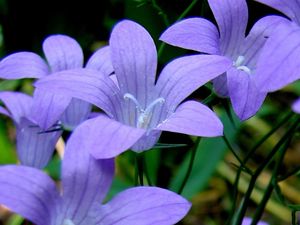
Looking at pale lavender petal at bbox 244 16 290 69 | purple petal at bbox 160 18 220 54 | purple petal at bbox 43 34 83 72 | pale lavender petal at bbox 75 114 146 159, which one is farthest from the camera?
purple petal at bbox 43 34 83 72

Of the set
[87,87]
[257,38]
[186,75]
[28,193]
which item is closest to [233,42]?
[257,38]

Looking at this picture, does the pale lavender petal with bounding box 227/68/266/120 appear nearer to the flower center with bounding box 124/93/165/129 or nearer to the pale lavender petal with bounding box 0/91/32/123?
the flower center with bounding box 124/93/165/129

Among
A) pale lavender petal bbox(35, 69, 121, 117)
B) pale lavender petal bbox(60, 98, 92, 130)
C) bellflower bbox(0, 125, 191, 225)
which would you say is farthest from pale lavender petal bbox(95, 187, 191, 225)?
pale lavender petal bbox(60, 98, 92, 130)

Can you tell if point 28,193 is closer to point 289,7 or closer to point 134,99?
point 134,99

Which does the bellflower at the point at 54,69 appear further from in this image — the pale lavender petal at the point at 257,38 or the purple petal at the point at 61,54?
the pale lavender petal at the point at 257,38

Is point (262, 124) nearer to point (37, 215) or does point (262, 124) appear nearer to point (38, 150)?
point (38, 150)

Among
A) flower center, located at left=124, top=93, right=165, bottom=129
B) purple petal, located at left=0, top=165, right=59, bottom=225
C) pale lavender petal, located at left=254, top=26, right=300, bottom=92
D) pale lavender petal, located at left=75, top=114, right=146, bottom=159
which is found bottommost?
purple petal, located at left=0, top=165, right=59, bottom=225
